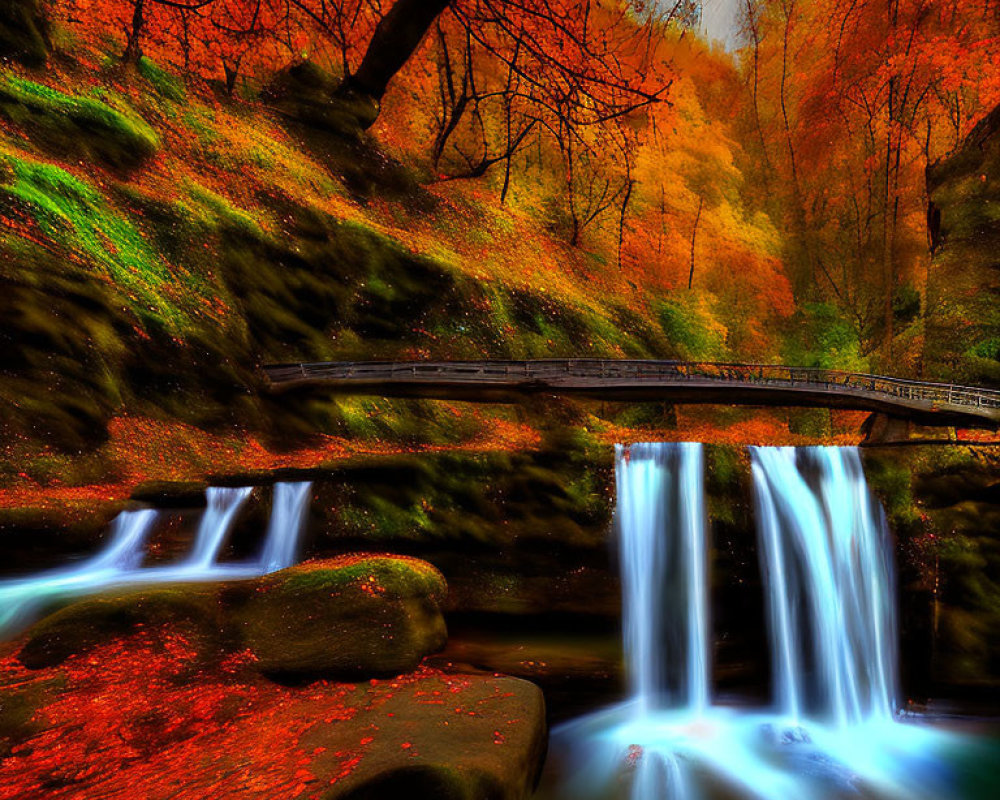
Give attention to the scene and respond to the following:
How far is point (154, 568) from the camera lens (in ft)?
21.3

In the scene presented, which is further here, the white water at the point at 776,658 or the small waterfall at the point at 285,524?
the small waterfall at the point at 285,524

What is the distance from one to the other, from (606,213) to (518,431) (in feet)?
39.6

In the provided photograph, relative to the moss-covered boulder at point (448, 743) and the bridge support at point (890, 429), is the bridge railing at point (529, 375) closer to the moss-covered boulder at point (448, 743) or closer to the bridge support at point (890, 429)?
the bridge support at point (890, 429)

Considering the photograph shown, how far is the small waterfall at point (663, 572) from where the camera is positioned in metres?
7.77

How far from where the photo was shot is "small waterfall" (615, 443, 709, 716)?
25.5ft

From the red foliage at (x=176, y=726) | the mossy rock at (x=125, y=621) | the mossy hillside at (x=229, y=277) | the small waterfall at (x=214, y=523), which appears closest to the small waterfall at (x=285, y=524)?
the small waterfall at (x=214, y=523)

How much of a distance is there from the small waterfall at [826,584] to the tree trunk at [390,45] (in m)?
9.11

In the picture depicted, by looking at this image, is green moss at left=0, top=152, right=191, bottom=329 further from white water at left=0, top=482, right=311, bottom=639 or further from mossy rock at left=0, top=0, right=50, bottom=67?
white water at left=0, top=482, right=311, bottom=639

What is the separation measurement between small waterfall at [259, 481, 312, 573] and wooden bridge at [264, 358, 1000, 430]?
3.04 metres

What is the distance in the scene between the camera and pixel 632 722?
720 centimetres

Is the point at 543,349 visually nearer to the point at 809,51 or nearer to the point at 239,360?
the point at 239,360

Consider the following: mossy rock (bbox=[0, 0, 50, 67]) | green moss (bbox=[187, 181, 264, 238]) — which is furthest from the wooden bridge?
mossy rock (bbox=[0, 0, 50, 67])

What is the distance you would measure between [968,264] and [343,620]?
649 inches

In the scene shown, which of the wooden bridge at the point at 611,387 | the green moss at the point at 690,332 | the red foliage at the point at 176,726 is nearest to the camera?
the red foliage at the point at 176,726
